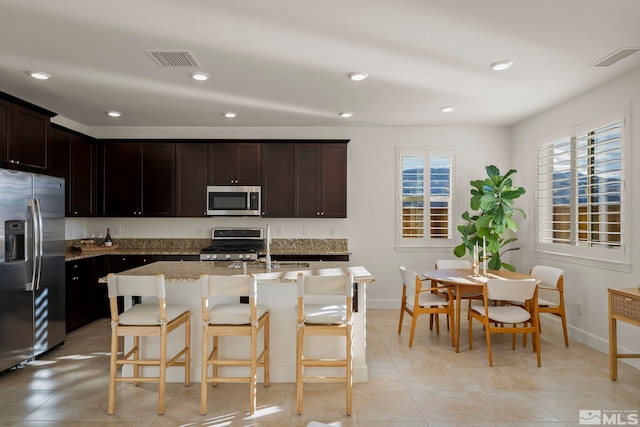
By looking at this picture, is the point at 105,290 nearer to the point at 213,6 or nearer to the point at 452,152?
the point at 213,6

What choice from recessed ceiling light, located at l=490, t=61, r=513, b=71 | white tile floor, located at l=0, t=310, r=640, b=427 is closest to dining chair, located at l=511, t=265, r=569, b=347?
white tile floor, located at l=0, t=310, r=640, b=427

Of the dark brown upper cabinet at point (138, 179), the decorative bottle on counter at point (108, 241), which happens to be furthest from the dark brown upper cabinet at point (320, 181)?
the decorative bottle on counter at point (108, 241)

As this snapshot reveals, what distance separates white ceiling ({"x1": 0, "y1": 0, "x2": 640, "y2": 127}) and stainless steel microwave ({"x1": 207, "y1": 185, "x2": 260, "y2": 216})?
112 cm

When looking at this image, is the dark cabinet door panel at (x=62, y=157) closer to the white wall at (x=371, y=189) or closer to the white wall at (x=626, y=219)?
the white wall at (x=371, y=189)

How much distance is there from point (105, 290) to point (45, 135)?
214 centimetres

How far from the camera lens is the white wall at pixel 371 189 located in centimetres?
597

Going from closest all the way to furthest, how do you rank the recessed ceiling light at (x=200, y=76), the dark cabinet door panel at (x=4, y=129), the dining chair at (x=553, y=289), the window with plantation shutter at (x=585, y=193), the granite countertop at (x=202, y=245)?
the dark cabinet door panel at (x=4, y=129) → the recessed ceiling light at (x=200, y=76) → the window with plantation shutter at (x=585, y=193) → the dining chair at (x=553, y=289) → the granite countertop at (x=202, y=245)

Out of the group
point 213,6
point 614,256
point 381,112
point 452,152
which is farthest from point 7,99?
point 614,256

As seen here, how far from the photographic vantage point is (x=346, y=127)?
5969 mm

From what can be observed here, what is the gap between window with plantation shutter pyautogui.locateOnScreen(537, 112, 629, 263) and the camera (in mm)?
3881

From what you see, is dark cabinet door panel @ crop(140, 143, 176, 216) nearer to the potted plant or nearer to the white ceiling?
the white ceiling

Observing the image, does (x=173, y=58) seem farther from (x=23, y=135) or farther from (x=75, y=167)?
(x=75, y=167)

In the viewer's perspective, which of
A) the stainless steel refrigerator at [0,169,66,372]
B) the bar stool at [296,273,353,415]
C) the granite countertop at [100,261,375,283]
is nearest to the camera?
the bar stool at [296,273,353,415]

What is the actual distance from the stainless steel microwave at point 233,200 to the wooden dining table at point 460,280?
2.58 m
